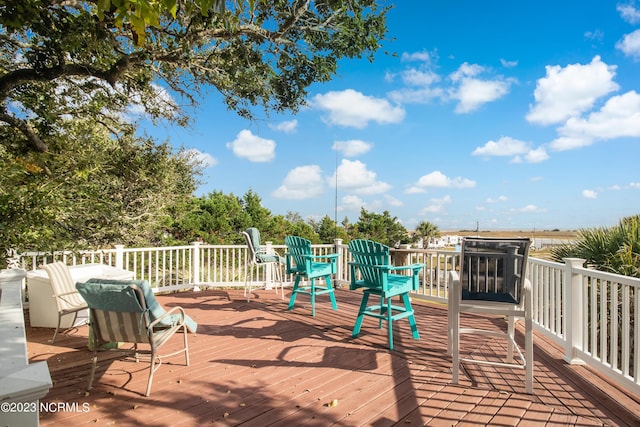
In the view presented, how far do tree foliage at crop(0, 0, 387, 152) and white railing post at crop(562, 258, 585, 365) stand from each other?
14.1ft

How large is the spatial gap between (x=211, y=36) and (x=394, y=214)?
17.0 meters

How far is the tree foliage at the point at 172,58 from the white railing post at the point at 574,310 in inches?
169

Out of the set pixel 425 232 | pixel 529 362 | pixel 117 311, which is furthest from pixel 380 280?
pixel 425 232

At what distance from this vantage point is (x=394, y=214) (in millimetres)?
20609

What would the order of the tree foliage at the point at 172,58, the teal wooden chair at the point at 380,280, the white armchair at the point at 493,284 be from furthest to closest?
the tree foliage at the point at 172,58 < the teal wooden chair at the point at 380,280 < the white armchair at the point at 493,284

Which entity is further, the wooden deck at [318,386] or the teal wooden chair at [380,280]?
the teal wooden chair at [380,280]

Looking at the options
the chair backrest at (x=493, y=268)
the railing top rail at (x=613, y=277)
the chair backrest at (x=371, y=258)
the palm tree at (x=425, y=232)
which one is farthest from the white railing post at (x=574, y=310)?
the palm tree at (x=425, y=232)

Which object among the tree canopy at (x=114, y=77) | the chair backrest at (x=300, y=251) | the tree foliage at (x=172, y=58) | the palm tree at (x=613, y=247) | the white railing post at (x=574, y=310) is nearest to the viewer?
the white railing post at (x=574, y=310)

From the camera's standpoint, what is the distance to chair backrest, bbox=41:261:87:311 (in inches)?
157

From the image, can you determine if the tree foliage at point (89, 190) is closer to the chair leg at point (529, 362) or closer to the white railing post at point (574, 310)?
the chair leg at point (529, 362)

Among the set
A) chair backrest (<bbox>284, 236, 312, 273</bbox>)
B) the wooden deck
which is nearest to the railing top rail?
the wooden deck

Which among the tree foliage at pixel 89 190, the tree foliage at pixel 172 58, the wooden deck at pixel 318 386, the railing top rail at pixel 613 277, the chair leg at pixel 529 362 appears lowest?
the wooden deck at pixel 318 386

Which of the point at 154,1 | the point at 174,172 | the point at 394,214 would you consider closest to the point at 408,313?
the point at 154,1

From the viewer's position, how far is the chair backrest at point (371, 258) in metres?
3.87
